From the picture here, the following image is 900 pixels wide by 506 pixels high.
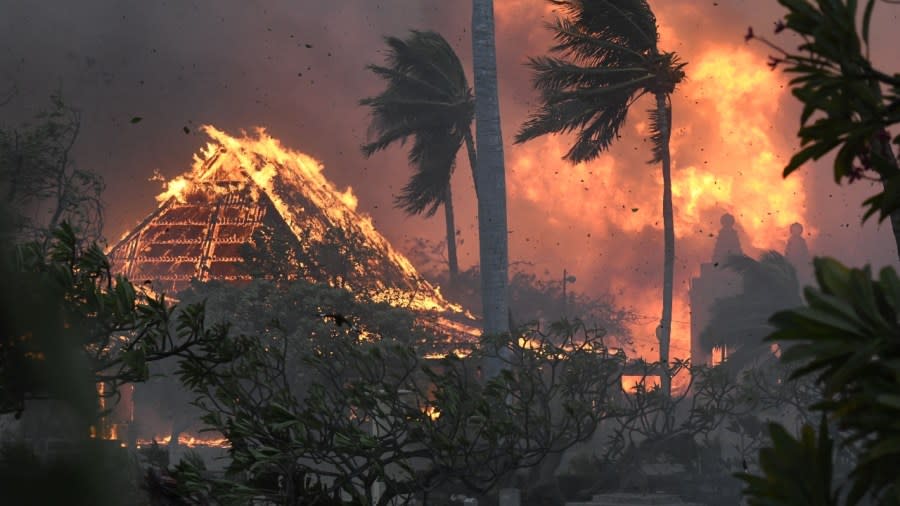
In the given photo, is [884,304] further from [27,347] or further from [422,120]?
[422,120]

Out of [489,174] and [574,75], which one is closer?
[489,174]

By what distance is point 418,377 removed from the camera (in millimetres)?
30688

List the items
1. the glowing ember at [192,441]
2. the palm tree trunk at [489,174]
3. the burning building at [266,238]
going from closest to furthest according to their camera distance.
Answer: the palm tree trunk at [489,174]
the burning building at [266,238]
the glowing ember at [192,441]

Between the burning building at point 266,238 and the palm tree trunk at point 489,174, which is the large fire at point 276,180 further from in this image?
the palm tree trunk at point 489,174

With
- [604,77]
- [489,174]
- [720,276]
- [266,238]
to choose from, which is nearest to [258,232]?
[266,238]

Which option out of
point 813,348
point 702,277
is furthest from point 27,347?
point 702,277

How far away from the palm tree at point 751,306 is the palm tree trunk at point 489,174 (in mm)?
18506

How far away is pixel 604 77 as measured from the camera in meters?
28.3

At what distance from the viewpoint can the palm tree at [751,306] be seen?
3747 cm

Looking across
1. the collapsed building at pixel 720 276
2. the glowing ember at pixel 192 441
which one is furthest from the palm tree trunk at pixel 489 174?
the collapsed building at pixel 720 276

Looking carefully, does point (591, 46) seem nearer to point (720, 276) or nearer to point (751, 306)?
point (751, 306)

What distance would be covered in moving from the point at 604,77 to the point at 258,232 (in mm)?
13488

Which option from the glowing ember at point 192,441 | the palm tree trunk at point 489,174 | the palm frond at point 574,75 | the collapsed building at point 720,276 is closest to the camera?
the palm tree trunk at point 489,174

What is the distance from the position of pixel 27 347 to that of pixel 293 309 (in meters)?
29.8
